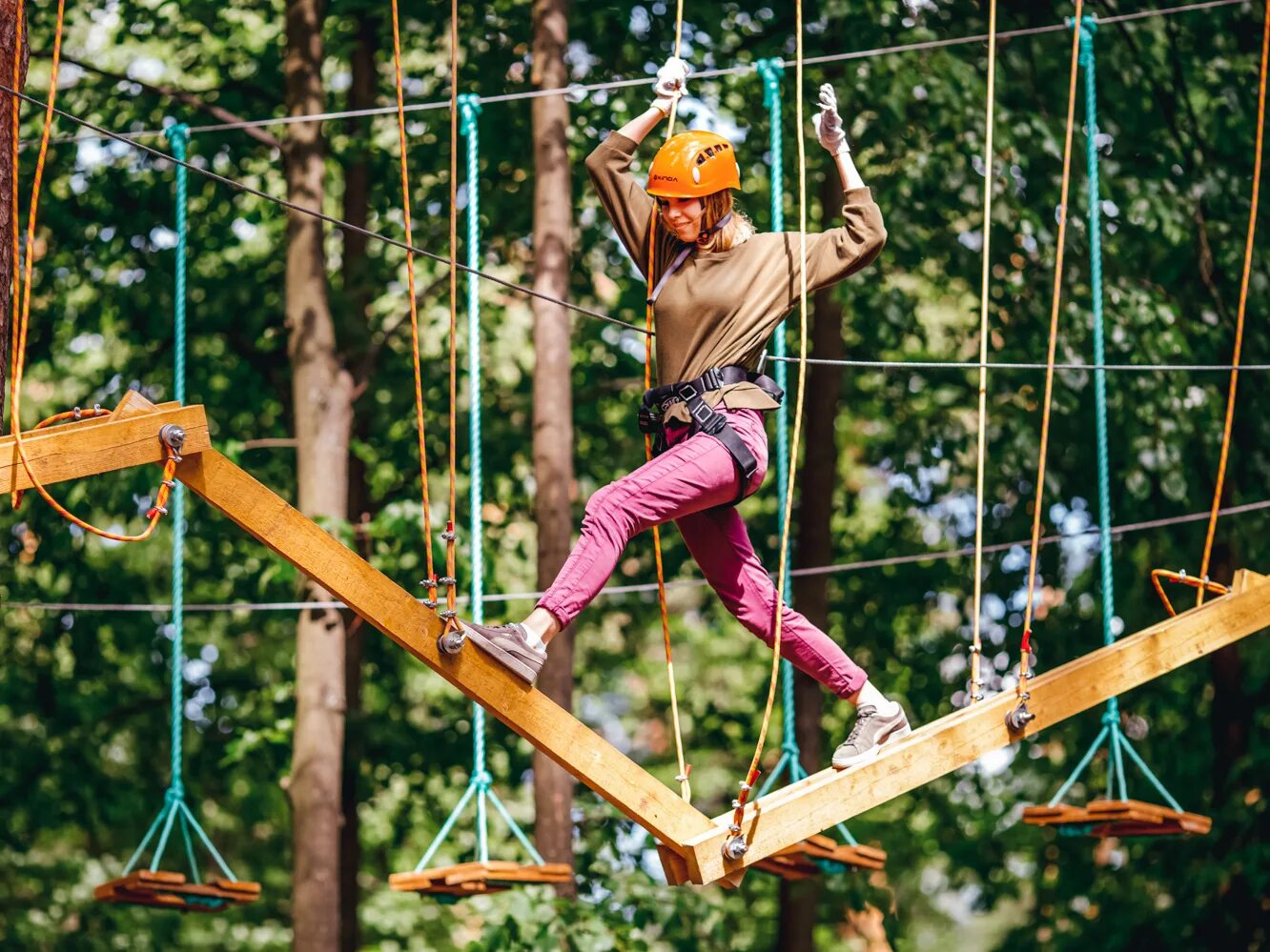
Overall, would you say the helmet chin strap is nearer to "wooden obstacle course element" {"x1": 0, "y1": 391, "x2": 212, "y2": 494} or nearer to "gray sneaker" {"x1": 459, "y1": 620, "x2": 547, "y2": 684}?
"gray sneaker" {"x1": 459, "y1": 620, "x2": 547, "y2": 684}

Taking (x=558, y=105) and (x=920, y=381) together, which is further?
(x=920, y=381)

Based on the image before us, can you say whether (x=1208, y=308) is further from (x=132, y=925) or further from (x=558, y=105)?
(x=132, y=925)

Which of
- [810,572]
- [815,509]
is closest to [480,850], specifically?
[810,572]

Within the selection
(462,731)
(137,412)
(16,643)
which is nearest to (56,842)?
(16,643)

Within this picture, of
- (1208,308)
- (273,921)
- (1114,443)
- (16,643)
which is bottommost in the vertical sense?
(273,921)

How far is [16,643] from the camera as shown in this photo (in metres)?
13.2

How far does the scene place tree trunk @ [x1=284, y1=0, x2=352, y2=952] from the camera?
→ 9.29 m

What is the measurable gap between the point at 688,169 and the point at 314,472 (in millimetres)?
4857

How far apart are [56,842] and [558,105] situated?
9556 millimetres

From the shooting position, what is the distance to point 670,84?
17.7ft

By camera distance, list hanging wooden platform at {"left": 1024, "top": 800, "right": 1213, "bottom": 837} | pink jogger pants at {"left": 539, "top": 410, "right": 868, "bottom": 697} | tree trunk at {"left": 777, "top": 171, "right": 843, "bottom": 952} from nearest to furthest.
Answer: pink jogger pants at {"left": 539, "top": 410, "right": 868, "bottom": 697} < hanging wooden platform at {"left": 1024, "top": 800, "right": 1213, "bottom": 837} < tree trunk at {"left": 777, "top": 171, "right": 843, "bottom": 952}

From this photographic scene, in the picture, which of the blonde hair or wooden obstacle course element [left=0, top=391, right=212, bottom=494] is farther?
the blonde hair

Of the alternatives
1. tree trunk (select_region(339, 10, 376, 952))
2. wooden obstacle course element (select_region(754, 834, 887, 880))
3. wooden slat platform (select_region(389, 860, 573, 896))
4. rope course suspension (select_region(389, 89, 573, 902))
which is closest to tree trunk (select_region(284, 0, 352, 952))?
rope course suspension (select_region(389, 89, 573, 902))

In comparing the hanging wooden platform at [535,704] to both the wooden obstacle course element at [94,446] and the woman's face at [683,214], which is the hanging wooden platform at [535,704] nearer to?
the wooden obstacle course element at [94,446]
